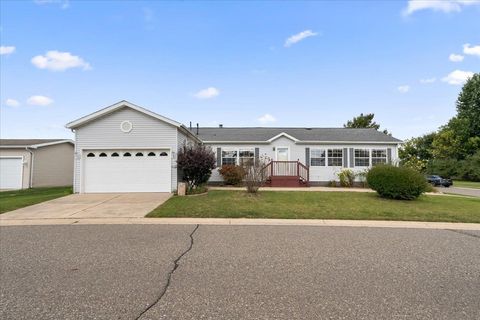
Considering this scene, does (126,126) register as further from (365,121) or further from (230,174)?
(365,121)

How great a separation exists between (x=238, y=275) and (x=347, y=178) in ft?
55.2

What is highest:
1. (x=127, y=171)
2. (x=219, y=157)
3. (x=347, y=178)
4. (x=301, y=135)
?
(x=301, y=135)

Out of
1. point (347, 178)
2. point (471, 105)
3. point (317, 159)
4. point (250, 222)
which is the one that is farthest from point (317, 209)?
point (471, 105)

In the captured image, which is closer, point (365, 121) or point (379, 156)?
point (379, 156)

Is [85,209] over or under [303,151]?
under

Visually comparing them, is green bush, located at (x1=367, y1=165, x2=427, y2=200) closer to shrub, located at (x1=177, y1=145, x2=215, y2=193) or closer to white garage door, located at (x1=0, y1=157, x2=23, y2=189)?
shrub, located at (x1=177, y1=145, x2=215, y2=193)

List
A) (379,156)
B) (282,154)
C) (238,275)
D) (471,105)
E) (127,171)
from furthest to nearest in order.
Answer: (471,105) < (282,154) < (379,156) < (127,171) < (238,275)

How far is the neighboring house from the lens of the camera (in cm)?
1883

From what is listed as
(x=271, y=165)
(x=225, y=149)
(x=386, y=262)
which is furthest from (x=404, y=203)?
(x=225, y=149)

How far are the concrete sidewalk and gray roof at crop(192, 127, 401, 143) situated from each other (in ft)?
39.9

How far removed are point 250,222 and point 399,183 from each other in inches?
299

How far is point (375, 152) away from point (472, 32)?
8.69m

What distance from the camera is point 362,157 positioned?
19406mm

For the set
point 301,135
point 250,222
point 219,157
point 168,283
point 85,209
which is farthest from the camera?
point 301,135
